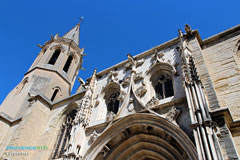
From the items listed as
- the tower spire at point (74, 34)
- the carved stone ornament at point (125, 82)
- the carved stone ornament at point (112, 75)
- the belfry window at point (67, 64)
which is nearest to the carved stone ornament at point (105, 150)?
the carved stone ornament at point (125, 82)

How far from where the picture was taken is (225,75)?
277 inches

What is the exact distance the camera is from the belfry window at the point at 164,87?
26.5 ft

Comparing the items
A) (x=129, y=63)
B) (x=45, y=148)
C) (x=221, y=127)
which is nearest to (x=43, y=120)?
(x=45, y=148)

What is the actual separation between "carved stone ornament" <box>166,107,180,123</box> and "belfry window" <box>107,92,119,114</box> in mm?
3209

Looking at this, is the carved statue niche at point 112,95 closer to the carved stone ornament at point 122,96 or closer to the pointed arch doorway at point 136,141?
the carved stone ornament at point 122,96

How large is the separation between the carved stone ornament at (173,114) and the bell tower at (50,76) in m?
8.61

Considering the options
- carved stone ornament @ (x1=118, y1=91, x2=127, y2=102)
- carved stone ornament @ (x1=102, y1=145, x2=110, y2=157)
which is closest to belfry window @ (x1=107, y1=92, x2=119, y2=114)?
carved stone ornament @ (x1=118, y1=91, x2=127, y2=102)

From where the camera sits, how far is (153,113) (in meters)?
6.90

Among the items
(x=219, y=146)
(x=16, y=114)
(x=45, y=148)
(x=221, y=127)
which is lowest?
(x=219, y=146)

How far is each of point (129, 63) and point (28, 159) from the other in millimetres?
6715

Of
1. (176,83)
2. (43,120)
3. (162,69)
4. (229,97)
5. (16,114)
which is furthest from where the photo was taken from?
(16,114)

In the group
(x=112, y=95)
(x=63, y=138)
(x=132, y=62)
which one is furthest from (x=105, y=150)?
(x=132, y=62)

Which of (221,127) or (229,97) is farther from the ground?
(229,97)

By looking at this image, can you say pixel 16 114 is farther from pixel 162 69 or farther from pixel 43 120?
pixel 162 69
